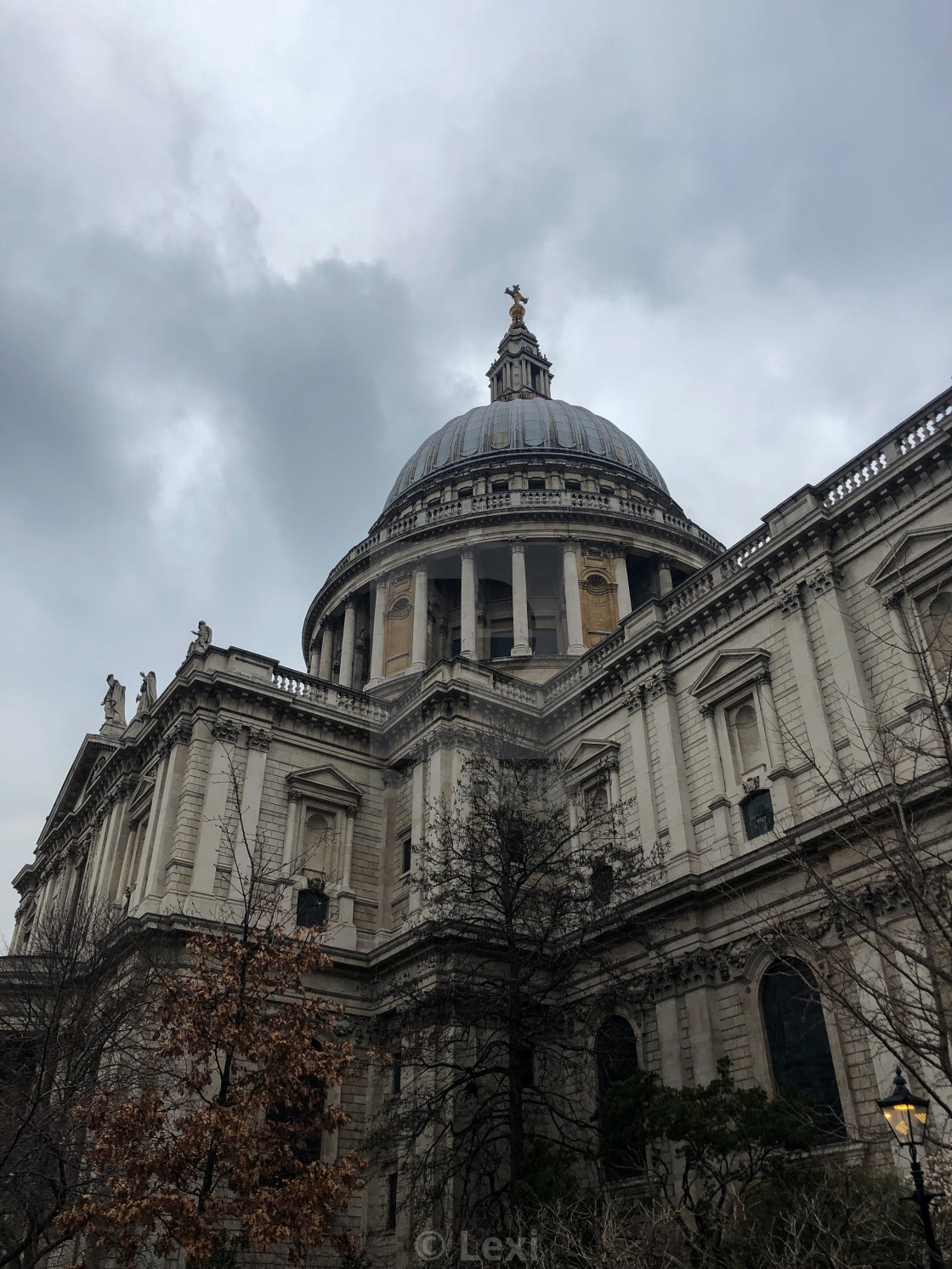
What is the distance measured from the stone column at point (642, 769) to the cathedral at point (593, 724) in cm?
8

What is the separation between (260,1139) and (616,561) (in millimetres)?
31977

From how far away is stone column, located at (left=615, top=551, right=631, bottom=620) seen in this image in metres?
42.9

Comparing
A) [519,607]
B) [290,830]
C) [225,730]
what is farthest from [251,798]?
[519,607]

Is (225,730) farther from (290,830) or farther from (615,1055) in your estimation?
(615,1055)

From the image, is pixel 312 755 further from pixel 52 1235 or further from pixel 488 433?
pixel 488 433

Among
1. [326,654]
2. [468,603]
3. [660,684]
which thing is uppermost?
[326,654]

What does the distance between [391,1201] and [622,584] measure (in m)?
25.4

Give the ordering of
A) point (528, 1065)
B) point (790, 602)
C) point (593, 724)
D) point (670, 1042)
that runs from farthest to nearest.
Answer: point (593, 724) → point (528, 1065) → point (790, 602) → point (670, 1042)

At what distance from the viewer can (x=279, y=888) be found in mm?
28016

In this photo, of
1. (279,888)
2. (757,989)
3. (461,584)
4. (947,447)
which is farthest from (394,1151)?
(461,584)

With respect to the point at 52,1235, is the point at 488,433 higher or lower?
higher

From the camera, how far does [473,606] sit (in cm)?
4338

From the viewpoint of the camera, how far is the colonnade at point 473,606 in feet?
137

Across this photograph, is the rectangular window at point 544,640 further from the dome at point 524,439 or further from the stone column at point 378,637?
the dome at point 524,439
